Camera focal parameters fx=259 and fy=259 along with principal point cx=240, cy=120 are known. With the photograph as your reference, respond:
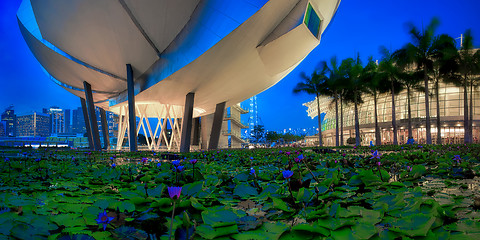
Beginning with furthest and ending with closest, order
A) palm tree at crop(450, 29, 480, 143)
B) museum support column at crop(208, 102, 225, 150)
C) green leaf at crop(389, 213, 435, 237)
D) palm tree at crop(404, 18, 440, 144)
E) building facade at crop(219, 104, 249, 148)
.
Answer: building facade at crop(219, 104, 249, 148) → museum support column at crop(208, 102, 225, 150) → palm tree at crop(404, 18, 440, 144) → palm tree at crop(450, 29, 480, 143) → green leaf at crop(389, 213, 435, 237)

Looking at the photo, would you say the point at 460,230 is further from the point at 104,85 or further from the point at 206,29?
the point at 104,85

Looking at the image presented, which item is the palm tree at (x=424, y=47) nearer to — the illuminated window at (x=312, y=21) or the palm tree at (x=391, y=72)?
the palm tree at (x=391, y=72)

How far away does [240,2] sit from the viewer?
11.8m

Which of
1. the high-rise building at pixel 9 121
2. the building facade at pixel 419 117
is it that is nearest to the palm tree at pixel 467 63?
the building facade at pixel 419 117

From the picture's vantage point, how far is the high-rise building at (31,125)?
526 ft

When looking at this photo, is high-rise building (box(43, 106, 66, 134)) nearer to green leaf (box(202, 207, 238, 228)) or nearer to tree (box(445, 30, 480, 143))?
tree (box(445, 30, 480, 143))

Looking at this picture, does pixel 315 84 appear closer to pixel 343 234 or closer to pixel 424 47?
pixel 424 47

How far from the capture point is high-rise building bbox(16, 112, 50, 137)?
526ft

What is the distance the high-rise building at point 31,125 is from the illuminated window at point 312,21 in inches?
7453

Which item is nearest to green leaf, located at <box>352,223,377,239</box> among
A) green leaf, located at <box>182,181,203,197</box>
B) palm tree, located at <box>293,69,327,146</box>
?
green leaf, located at <box>182,181,203,197</box>

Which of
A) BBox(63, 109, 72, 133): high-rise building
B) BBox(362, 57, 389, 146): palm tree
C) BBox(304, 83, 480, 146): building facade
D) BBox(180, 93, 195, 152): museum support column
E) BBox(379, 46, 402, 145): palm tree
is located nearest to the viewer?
BBox(180, 93, 195, 152): museum support column

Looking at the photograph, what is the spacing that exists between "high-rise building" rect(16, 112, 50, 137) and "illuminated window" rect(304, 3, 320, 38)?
621 feet

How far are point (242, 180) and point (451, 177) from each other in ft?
9.12

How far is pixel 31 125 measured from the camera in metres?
165
